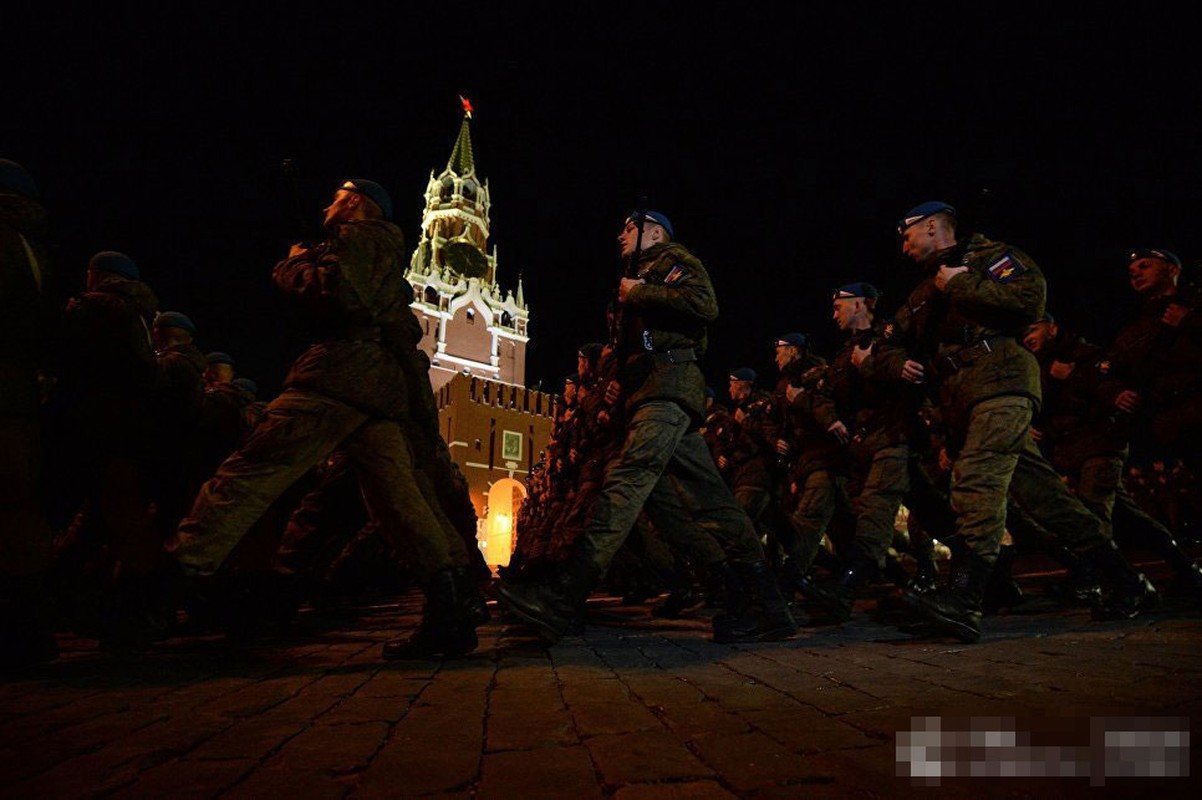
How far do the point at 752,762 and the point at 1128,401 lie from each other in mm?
5054

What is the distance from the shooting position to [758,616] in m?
3.69

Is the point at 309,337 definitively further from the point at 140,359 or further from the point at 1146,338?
the point at 1146,338

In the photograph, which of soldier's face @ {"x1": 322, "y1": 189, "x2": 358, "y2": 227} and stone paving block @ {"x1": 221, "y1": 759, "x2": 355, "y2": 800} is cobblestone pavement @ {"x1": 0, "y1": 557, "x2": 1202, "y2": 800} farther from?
soldier's face @ {"x1": 322, "y1": 189, "x2": 358, "y2": 227}

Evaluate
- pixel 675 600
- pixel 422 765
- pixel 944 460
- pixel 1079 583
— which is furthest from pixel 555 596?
pixel 944 460

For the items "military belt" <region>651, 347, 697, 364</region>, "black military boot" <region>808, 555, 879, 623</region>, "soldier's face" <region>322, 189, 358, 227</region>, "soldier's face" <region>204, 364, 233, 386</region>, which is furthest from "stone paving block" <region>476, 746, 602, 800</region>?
"soldier's face" <region>204, 364, 233, 386</region>

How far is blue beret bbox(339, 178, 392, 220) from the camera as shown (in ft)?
11.6

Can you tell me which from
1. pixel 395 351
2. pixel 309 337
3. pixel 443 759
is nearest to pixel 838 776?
pixel 443 759

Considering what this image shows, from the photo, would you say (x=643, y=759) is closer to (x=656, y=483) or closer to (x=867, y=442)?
(x=656, y=483)

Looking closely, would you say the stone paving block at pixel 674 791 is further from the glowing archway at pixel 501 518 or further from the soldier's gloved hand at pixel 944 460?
the glowing archway at pixel 501 518

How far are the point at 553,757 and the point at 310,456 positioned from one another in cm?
199

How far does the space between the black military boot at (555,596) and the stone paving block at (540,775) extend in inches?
66.0

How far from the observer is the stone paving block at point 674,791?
1.23 meters

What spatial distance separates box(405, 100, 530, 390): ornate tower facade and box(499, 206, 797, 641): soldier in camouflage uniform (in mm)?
61718

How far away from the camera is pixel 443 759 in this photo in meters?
1.50
